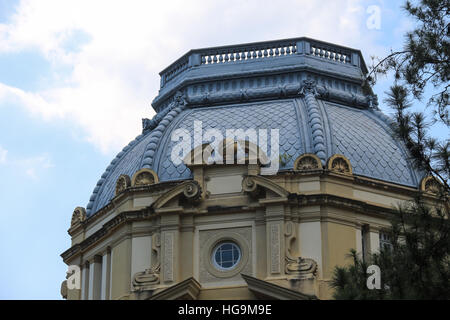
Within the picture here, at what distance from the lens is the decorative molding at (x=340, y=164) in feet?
120

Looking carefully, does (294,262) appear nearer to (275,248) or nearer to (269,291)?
(275,248)

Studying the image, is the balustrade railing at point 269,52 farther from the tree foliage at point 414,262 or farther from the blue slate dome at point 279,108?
the tree foliage at point 414,262

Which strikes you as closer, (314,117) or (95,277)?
(314,117)

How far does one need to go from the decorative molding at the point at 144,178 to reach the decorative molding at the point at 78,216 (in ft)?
12.6

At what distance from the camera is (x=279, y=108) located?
130 feet

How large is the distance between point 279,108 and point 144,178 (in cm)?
563

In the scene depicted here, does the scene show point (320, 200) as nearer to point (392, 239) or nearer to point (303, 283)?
point (303, 283)

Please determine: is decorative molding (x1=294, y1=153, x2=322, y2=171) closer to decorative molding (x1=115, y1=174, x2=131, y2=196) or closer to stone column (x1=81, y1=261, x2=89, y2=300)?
decorative molding (x1=115, y1=174, x2=131, y2=196)

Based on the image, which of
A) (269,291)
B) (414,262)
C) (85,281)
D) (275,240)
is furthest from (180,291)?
(414,262)

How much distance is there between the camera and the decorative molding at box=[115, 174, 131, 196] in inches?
1499

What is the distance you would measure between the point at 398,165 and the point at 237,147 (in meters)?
5.87

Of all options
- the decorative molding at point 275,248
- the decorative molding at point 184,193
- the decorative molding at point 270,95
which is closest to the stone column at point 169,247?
the decorative molding at point 184,193

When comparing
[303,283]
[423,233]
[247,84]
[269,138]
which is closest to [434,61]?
[423,233]

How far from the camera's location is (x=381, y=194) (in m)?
37.1
